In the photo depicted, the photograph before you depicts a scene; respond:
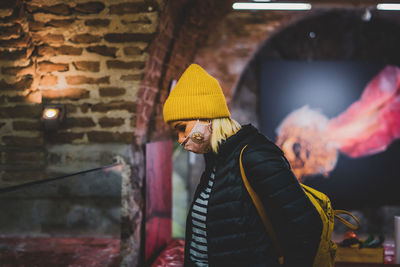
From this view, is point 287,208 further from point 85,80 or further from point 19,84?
point 19,84

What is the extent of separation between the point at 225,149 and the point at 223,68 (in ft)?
10.0

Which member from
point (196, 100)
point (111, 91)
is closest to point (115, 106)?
point (111, 91)

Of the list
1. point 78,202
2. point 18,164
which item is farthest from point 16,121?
point 78,202

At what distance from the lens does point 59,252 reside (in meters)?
2.18

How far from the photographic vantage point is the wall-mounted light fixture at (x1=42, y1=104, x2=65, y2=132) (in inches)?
105

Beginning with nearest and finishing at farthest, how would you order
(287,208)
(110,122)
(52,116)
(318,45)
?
(287,208) → (52,116) → (110,122) → (318,45)

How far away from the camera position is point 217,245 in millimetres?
1406

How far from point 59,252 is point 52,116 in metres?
1.01

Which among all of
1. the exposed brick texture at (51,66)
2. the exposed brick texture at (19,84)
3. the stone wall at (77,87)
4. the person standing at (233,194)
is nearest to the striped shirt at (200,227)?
the person standing at (233,194)

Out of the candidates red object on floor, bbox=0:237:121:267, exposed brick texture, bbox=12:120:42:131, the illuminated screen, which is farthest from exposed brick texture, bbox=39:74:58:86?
the illuminated screen

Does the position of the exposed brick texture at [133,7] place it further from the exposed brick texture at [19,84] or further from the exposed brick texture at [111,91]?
the exposed brick texture at [19,84]

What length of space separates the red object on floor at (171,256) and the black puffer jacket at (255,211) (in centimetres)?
189

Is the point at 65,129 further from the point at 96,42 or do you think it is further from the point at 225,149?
the point at 225,149

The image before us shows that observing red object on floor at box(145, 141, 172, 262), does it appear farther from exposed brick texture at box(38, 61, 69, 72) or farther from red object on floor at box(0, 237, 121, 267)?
exposed brick texture at box(38, 61, 69, 72)
